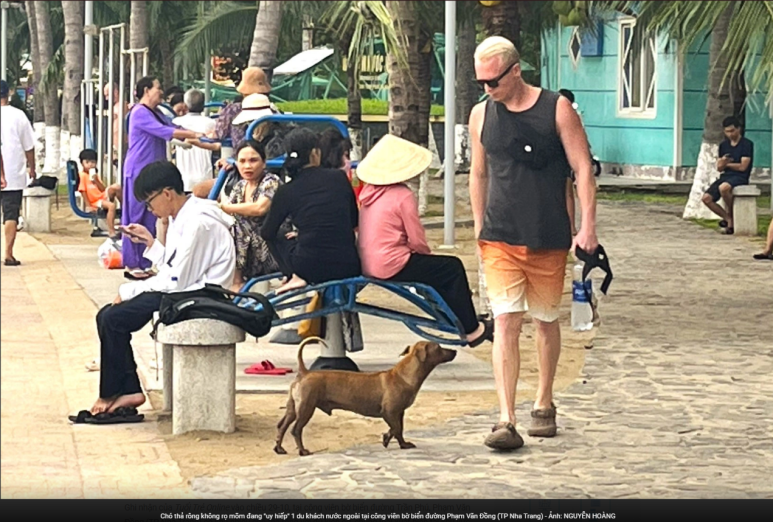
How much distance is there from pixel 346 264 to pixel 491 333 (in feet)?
3.10

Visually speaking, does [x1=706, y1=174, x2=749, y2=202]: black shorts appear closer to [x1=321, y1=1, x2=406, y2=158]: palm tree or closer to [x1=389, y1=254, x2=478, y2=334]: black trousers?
[x1=321, y1=1, x2=406, y2=158]: palm tree

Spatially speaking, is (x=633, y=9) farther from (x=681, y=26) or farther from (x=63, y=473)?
(x=63, y=473)

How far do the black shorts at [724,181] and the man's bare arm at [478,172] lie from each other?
12.1 meters

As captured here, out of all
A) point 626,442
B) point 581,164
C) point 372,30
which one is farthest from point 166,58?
point 626,442

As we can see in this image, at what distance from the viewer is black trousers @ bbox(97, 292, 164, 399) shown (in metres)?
7.81

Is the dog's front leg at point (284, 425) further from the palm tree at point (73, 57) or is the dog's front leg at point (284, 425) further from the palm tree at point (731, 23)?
the palm tree at point (73, 57)

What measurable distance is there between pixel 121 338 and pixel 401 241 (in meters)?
1.69

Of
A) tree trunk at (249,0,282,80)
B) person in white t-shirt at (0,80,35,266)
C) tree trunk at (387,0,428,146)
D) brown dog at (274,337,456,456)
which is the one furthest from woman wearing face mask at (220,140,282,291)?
tree trunk at (249,0,282,80)

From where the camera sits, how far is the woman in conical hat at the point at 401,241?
8.73m

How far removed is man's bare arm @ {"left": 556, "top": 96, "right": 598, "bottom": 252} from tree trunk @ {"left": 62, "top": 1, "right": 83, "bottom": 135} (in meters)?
17.8

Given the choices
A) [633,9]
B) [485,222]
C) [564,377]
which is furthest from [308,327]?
[633,9]

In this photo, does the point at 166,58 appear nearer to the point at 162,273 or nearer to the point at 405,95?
the point at 405,95

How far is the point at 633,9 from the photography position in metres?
12.9

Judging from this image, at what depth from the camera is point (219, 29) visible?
3072 cm
